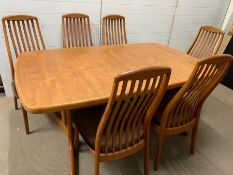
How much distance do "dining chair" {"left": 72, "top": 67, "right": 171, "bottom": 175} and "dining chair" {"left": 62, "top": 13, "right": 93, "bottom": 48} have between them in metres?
1.13

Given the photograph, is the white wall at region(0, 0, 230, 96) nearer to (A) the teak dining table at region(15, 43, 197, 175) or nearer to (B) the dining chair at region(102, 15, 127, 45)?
(B) the dining chair at region(102, 15, 127, 45)

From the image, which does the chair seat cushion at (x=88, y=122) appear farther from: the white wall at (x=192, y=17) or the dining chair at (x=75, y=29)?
the white wall at (x=192, y=17)

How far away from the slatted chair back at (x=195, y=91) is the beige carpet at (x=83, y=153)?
412 mm

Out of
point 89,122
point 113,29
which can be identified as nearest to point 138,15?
point 113,29

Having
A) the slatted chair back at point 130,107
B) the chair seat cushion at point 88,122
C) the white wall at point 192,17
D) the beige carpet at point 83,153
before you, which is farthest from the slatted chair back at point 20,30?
the white wall at point 192,17

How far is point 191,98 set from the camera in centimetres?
143

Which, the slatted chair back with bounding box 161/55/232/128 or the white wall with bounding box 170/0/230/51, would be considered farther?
the white wall with bounding box 170/0/230/51

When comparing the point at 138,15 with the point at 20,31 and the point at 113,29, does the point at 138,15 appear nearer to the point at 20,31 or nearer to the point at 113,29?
the point at 113,29

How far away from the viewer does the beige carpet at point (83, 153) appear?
162 centimetres

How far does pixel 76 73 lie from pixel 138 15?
1762 millimetres

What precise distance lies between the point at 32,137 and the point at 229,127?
79.8 inches

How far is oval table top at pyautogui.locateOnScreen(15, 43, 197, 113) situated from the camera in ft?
3.61

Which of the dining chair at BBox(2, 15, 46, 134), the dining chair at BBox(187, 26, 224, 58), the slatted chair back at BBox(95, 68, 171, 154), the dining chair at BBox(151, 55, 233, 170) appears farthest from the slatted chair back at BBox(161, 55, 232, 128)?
the dining chair at BBox(2, 15, 46, 134)

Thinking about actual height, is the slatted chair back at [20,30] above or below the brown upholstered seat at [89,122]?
above
